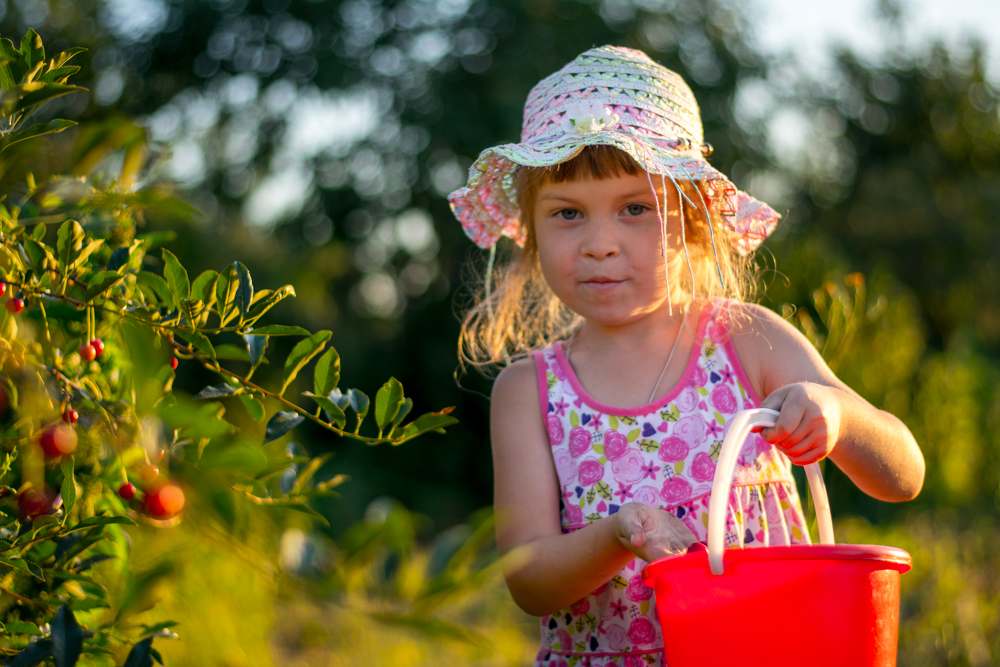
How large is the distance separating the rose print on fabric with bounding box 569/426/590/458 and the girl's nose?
0.33m

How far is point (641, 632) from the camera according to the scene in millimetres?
1351

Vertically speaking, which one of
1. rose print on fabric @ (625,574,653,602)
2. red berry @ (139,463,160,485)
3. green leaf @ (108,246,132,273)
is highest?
green leaf @ (108,246,132,273)

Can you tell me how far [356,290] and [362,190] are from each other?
107 cm

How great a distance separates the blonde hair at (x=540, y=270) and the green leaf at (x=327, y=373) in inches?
25.6

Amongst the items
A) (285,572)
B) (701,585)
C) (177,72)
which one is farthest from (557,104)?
(177,72)

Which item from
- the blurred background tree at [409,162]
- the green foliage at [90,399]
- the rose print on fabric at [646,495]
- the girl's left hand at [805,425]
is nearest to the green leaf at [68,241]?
the green foliage at [90,399]

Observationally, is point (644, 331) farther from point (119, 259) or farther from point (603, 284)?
point (119, 259)

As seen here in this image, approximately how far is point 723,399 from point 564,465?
321mm

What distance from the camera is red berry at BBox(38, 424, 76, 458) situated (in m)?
0.67

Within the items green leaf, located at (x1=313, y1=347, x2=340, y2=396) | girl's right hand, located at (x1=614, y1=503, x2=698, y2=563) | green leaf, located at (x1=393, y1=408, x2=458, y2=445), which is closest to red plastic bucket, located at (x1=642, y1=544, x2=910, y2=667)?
girl's right hand, located at (x1=614, y1=503, x2=698, y2=563)

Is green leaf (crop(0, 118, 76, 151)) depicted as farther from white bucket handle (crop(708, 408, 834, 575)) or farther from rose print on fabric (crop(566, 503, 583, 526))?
rose print on fabric (crop(566, 503, 583, 526))

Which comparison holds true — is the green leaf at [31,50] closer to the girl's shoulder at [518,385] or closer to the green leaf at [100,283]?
the green leaf at [100,283]

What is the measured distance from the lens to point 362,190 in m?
8.29

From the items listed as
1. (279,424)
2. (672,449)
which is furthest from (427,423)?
(672,449)
